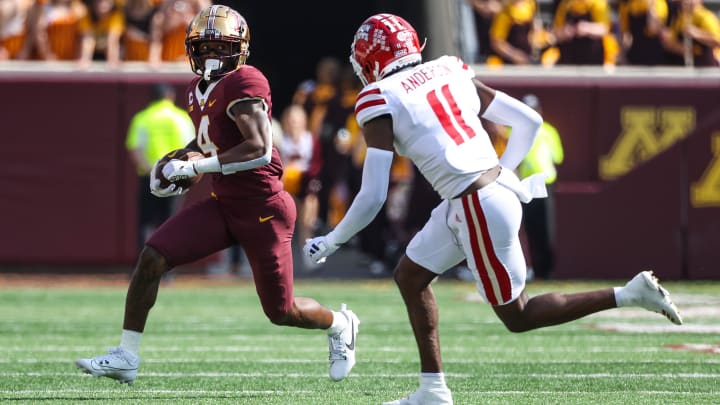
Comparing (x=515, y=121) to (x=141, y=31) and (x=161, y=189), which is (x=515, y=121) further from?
(x=141, y=31)

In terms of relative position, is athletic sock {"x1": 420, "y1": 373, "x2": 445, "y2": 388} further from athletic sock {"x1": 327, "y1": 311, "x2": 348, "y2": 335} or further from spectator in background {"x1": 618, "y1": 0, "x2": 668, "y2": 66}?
spectator in background {"x1": 618, "y1": 0, "x2": 668, "y2": 66}

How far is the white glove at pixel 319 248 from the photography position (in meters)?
5.24

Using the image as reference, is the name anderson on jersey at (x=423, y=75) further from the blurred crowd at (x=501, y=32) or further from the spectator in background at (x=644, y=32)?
the spectator in background at (x=644, y=32)

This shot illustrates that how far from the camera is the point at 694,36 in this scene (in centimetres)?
1384

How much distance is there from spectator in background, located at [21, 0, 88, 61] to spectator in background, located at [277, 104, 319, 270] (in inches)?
94.0

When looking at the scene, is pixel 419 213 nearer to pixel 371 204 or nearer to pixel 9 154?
pixel 9 154

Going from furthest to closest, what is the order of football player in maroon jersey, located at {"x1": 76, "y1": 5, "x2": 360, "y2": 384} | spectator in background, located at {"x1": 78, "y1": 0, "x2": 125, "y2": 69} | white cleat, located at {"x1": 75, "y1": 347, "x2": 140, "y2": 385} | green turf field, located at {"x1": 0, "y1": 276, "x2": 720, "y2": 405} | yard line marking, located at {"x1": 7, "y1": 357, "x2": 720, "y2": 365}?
1. spectator in background, located at {"x1": 78, "y1": 0, "x2": 125, "y2": 69}
2. yard line marking, located at {"x1": 7, "y1": 357, "x2": 720, "y2": 365}
3. green turf field, located at {"x1": 0, "y1": 276, "x2": 720, "y2": 405}
4. football player in maroon jersey, located at {"x1": 76, "y1": 5, "x2": 360, "y2": 384}
5. white cleat, located at {"x1": 75, "y1": 347, "x2": 140, "y2": 385}

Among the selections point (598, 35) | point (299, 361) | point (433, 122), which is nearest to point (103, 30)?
point (598, 35)

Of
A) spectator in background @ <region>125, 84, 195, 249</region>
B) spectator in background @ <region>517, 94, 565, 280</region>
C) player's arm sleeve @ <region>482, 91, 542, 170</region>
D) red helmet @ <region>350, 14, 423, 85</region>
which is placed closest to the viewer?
red helmet @ <region>350, 14, 423, 85</region>

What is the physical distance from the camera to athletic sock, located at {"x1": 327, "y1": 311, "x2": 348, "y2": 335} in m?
6.36

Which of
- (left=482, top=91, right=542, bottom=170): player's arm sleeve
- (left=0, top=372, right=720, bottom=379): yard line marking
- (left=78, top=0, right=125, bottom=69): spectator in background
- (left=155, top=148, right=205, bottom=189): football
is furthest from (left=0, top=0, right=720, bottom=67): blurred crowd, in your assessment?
(left=482, top=91, right=542, bottom=170): player's arm sleeve

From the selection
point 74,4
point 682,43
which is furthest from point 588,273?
point 74,4

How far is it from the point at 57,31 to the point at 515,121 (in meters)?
8.94

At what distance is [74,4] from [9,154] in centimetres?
178
